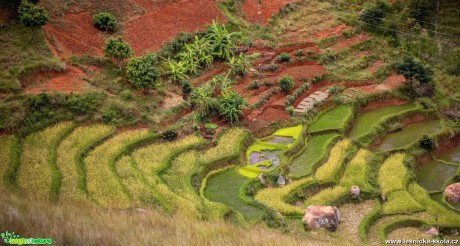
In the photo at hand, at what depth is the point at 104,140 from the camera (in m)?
17.7

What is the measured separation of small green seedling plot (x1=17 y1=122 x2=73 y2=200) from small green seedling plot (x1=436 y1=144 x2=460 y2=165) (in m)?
14.0

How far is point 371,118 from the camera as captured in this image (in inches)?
859

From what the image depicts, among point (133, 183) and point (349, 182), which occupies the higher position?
point (133, 183)

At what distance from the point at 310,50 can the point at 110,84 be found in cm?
994

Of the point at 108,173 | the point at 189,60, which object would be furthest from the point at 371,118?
the point at 108,173

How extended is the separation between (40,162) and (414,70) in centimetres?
1556

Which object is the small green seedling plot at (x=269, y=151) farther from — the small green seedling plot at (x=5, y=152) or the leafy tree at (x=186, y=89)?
the small green seedling plot at (x=5, y=152)

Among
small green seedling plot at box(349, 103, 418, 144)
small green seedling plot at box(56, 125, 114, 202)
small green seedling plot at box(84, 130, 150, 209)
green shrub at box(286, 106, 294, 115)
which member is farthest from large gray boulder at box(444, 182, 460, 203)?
small green seedling plot at box(56, 125, 114, 202)

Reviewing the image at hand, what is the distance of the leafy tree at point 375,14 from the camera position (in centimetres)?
2658

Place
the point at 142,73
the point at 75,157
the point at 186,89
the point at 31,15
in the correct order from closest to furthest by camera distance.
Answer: the point at 75,157 → the point at 31,15 → the point at 142,73 → the point at 186,89

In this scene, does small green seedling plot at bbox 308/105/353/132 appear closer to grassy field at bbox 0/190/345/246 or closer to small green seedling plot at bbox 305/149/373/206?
small green seedling plot at bbox 305/149/373/206

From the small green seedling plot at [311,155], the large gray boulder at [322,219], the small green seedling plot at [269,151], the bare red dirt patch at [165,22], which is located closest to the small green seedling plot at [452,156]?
the small green seedling plot at [311,155]

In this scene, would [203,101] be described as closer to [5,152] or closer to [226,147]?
[226,147]

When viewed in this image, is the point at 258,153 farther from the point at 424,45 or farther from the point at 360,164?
the point at 424,45
